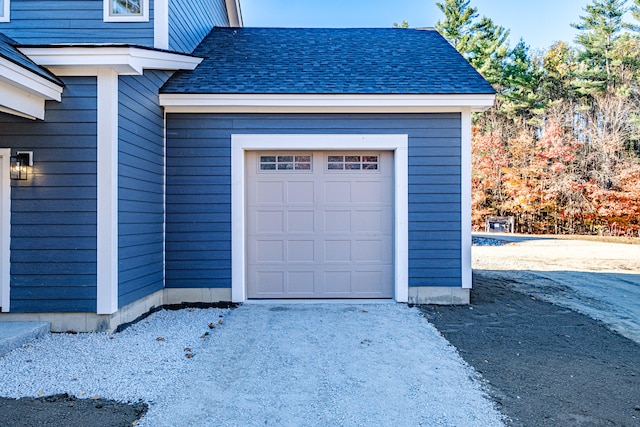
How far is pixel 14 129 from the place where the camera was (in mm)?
4301

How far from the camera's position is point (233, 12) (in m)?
10.3

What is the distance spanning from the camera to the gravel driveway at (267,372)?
270cm

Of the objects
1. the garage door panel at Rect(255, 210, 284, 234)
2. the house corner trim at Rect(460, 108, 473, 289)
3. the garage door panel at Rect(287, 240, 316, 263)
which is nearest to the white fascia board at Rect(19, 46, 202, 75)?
the garage door panel at Rect(255, 210, 284, 234)

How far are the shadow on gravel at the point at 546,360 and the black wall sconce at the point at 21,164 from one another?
468 cm

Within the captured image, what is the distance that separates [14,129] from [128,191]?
4.10ft

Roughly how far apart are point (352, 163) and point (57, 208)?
358 cm

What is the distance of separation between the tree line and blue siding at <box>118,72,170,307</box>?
18.2m

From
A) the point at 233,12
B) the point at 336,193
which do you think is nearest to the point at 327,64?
the point at 336,193

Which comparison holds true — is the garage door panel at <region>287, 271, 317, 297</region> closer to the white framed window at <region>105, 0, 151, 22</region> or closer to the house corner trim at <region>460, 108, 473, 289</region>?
the house corner trim at <region>460, 108, 473, 289</region>

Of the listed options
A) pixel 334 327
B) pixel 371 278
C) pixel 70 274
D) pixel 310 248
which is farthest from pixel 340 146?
pixel 70 274

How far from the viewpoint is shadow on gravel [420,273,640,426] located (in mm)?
2777

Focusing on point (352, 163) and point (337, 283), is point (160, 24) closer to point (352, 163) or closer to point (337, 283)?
point (352, 163)

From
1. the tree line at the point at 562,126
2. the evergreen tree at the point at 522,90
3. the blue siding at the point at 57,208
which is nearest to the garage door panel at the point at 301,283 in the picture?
the blue siding at the point at 57,208

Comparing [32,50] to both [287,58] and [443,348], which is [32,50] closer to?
[287,58]
